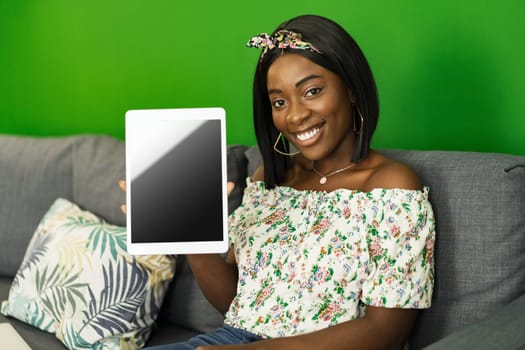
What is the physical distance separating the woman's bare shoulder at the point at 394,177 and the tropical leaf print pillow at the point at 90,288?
0.62 m

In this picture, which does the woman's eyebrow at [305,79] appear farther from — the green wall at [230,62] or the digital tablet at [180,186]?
the green wall at [230,62]

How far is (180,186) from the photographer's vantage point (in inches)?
57.2

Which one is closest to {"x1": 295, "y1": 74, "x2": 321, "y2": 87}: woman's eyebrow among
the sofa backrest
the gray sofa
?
the gray sofa

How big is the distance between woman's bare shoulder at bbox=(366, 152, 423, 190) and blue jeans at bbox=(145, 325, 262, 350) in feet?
1.26

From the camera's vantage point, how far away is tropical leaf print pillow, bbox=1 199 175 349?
5.86 feet

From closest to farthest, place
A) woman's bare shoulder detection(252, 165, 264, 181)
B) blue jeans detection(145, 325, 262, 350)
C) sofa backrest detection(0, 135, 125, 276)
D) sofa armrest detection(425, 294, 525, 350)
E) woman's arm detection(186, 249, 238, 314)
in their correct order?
sofa armrest detection(425, 294, 525, 350) → blue jeans detection(145, 325, 262, 350) → woman's arm detection(186, 249, 238, 314) → woman's bare shoulder detection(252, 165, 264, 181) → sofa backrest detection(0, 135, 125, 276)

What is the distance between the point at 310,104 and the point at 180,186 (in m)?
0.30

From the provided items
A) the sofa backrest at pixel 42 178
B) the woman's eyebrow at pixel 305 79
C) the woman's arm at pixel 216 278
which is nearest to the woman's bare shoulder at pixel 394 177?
the woman's eyebrow at pixel 305 79

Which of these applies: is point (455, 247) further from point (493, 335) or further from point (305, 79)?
point (305, 79)

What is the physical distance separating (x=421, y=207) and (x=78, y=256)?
92cm

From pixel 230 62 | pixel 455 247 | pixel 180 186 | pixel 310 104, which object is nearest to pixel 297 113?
pixel 310 104

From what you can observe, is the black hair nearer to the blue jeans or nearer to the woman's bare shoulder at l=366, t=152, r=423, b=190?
the woman's bare shoulder at l=366, t=152, r=423, b=190

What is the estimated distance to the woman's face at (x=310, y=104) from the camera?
1471mm

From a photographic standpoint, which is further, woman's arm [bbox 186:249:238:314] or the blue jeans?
woman's arm [bbox 186:249:238:314]
